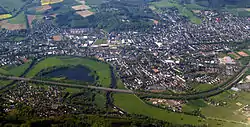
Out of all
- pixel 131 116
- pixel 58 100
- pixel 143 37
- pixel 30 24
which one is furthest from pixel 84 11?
pixel 131 116

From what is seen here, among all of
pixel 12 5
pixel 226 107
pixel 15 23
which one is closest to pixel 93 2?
pixel 12 5

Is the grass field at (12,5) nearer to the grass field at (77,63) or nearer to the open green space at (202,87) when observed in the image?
the grass field at (77,63)

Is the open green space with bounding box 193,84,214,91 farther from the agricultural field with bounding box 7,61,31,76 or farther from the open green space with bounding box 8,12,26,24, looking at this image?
the open green space with bounding box 8,12,26,24

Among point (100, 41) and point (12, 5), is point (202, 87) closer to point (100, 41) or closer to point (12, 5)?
point (100, 41)

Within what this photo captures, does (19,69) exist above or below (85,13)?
below

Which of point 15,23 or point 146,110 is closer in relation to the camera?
point 146,110

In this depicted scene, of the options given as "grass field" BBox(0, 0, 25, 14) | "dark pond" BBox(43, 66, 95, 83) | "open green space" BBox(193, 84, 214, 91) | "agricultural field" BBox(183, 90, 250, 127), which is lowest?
"agricultural field" BBox(183, 90, 250, 127)

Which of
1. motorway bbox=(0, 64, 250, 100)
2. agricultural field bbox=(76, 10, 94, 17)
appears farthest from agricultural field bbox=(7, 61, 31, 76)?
agricultural field bbox=(76, 10, 94, 17)
